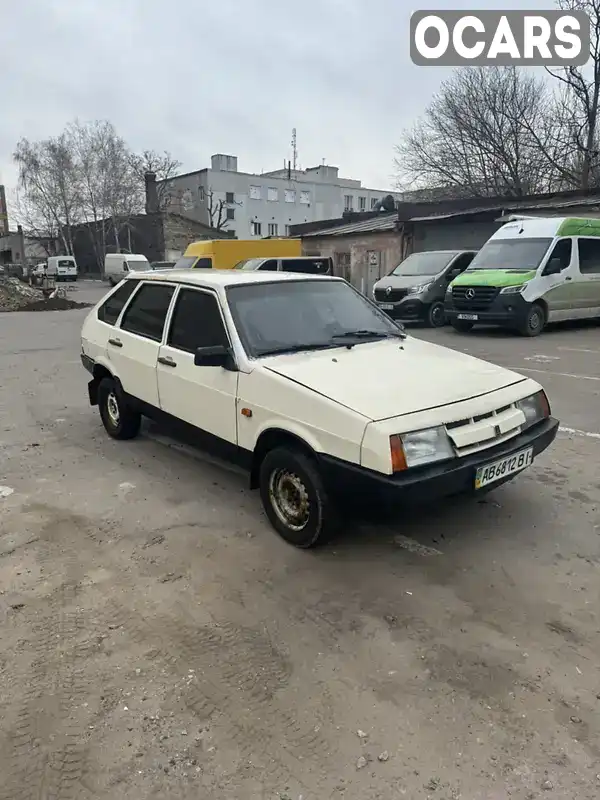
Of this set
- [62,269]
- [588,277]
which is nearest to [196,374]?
[588,277]

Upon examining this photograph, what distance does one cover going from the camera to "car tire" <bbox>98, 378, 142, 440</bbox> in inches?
221

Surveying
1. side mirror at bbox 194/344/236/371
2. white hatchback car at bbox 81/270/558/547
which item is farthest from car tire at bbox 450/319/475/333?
side mirror at bbox 194/344/236/371

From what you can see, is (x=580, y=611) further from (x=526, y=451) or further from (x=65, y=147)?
(x=65, y=147)

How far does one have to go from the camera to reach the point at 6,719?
237 cm

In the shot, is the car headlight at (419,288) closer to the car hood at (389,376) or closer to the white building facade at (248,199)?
the car hood at (389,376)

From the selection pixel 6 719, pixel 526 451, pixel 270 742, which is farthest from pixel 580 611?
pixel 6 719

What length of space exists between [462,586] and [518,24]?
17227mm

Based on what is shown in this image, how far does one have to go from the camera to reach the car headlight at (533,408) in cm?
380

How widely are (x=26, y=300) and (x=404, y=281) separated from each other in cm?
1997

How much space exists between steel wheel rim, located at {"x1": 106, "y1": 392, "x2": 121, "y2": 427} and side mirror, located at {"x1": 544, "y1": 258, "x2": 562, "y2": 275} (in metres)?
10.2

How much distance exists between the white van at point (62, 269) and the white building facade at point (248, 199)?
34.3 feet

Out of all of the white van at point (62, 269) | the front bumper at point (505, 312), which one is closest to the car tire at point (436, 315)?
the front bumper at point (505, 312)

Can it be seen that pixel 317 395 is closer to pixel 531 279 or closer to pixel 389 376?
pixel 389 376

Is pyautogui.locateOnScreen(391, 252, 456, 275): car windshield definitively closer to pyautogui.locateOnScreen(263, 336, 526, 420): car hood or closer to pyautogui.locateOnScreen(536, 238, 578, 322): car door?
pyautogui.locateOnScreen(536, 238, 578, 322): car door
